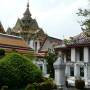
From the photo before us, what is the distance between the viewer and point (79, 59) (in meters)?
34.8

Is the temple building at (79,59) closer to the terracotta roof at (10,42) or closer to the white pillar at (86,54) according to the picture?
the white pillar at (86,54)

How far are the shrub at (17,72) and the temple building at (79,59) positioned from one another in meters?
7.58

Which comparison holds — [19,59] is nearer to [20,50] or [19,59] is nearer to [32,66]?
[32,66]

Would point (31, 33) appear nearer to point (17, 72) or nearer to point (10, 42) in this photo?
point (10, 42)

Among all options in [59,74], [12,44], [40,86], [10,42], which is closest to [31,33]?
[10,42]

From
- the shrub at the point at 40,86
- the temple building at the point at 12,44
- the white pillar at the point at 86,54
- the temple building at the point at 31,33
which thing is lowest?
the shrub at the point at 40,86

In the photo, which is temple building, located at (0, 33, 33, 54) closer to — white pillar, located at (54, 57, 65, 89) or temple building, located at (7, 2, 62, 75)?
temple building, located at (7, 2, 62, 75)

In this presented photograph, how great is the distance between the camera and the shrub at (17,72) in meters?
23.1

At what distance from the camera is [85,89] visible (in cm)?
2597

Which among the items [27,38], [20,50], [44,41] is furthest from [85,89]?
[27,38]

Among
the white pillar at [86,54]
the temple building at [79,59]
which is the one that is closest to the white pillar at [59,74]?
the temple building at [79,59]

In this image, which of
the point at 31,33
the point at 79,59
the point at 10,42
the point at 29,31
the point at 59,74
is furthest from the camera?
the point at 29,31

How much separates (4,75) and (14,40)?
1514 centimetres

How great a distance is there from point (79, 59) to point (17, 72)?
12291 millimetres
